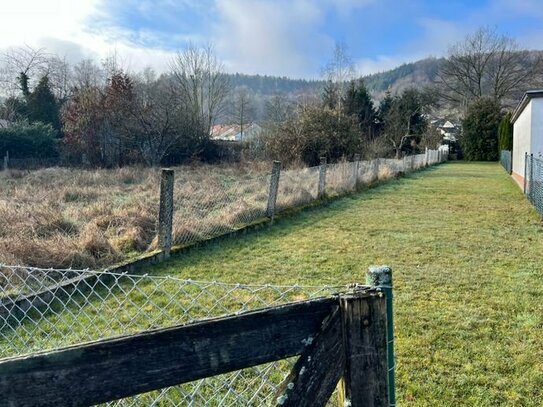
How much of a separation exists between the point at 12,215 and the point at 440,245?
6640 mm

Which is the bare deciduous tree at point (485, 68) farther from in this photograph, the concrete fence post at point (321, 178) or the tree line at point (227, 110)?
the concrete fence post at point (321, 178)

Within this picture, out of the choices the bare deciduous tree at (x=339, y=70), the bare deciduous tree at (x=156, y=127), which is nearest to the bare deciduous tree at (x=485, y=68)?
the bare deciduous tree at (x=339, y=70)

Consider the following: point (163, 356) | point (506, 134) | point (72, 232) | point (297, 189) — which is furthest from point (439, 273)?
point (506, 134)

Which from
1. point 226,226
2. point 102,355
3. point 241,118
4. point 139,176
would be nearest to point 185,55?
point 241,118

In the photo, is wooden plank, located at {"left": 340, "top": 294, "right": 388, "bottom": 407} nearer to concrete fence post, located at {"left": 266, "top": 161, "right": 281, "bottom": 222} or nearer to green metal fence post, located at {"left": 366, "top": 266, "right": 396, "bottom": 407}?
green metal fence post, located at {"left": 366, "top": 266, "right": 396, "bottom": 407}

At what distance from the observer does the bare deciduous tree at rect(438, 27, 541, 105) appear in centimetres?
4059

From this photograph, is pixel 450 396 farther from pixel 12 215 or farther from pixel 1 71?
pixel 1 71

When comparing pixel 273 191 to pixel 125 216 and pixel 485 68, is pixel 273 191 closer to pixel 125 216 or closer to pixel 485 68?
pixel 125 216

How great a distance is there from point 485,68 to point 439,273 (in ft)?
143

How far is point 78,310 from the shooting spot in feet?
13.3

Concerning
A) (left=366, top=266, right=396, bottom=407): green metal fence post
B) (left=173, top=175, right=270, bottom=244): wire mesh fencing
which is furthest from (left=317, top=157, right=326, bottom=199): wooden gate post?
(left=366, top=266, right=396, bottom=407): green metal fence post

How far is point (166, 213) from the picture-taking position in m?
5.97

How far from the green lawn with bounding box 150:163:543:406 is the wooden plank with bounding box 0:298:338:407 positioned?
1724 millimetres

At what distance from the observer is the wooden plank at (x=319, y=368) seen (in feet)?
4.15
